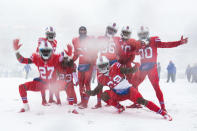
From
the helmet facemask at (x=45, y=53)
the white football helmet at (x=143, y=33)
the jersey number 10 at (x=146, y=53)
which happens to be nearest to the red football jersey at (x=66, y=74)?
the helmet facemask at (x=45, y=53)

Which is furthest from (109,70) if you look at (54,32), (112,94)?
(54,32)

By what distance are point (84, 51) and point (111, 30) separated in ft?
2.70

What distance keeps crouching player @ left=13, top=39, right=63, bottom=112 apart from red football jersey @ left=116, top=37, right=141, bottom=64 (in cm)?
149

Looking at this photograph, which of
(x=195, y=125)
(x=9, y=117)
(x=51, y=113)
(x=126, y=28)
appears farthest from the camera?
(x=126, y=28)

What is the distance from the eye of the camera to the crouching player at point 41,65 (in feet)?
13.3

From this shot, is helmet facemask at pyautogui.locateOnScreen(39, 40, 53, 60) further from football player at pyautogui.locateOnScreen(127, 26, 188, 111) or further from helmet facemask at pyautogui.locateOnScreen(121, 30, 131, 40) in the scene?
football player at pyautogui.locateOnScreen(127, 26, 188, 111)

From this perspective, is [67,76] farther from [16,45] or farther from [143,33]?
[143,33]

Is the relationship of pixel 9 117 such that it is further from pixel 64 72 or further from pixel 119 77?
pixel 119 77

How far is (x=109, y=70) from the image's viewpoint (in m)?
4.08

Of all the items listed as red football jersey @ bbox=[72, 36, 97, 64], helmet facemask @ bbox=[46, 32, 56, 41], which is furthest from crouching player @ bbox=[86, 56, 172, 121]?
helmet facemask @ bbox=[46, 32, 56, 41]

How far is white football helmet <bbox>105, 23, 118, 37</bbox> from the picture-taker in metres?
4.74

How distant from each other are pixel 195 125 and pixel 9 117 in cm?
329

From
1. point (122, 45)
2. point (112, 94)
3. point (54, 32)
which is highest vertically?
point (54, 32)

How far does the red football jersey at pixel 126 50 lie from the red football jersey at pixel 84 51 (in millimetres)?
652
